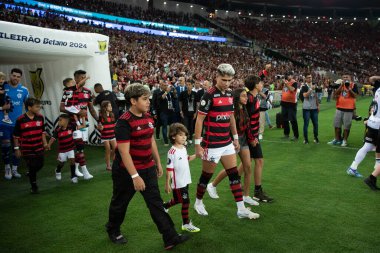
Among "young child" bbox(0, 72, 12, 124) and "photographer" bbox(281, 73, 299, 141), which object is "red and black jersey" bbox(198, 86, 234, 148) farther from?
"photographer" bbox(281, 73, 299, 141)

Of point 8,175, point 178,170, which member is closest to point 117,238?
point 178,170

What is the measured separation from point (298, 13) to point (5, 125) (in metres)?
63.6

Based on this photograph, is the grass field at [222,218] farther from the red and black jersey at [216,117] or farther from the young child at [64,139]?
the red and black jersey at [216,117]

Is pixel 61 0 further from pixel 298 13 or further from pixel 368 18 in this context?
pixel 368 18

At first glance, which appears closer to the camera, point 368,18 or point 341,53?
point 341,53

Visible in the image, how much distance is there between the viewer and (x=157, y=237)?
4109mm

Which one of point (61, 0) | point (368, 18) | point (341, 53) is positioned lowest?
point (341, 53)

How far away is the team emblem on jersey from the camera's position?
9.69 metres

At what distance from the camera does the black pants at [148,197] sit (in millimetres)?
3641

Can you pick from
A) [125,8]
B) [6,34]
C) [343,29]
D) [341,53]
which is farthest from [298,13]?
[6,34]

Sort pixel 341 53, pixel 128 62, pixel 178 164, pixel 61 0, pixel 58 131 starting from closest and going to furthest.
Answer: pixel 178 164
pixel 58 131
pixel 128 62
pixel 61 0
pixel 341 53

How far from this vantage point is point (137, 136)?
3.55m

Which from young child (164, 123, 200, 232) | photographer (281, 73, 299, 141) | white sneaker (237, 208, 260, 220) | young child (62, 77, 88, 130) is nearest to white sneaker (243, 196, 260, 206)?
white sneaker (237, 208, 260, 220)

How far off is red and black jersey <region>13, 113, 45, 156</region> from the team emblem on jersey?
435 cm
